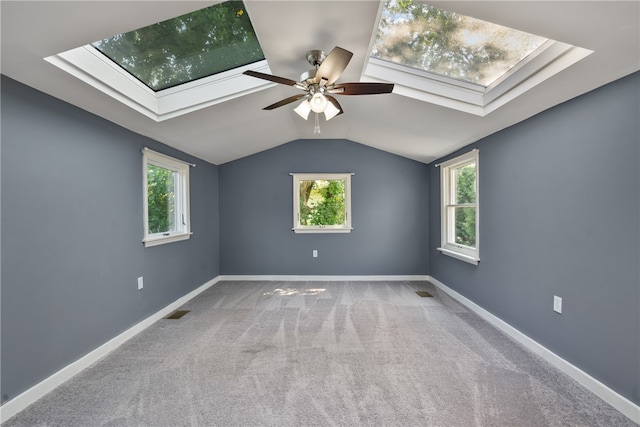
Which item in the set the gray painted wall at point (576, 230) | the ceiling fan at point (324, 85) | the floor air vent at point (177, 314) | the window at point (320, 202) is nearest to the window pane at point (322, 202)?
the window at point (320, 202)

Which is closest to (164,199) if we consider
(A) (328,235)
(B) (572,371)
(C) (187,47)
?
(C) (187,47)

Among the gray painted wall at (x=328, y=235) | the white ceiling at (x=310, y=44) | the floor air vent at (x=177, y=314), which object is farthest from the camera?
the gray painted wall at (x=328, y=235)

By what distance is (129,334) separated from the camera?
281 centimetres

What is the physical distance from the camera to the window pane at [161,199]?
11.1ft

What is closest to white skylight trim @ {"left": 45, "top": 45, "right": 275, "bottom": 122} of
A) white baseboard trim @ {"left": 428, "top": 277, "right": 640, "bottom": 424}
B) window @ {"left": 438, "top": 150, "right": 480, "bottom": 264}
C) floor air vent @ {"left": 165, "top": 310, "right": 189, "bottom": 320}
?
floor air vent @ {"left": 165, "top": 310, "right": 189, "bottom": 320}

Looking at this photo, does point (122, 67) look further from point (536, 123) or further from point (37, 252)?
point (536, 123)

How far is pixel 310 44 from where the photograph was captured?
2217mm

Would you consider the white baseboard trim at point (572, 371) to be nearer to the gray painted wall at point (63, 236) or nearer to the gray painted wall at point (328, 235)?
the gray painted wall at point (328, 235)

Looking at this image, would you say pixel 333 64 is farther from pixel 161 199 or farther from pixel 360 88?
pixel 161 199

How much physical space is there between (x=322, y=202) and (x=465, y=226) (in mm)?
2253

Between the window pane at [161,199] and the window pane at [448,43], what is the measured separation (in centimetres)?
271

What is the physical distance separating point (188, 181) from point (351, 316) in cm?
279

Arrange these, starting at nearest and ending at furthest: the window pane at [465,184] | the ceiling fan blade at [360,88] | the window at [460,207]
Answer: the ceiling fan blade at [360,88] → the window at [460,207] → the window pane at [465,184]

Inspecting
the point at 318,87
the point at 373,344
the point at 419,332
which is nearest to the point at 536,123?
the point at 318,87
